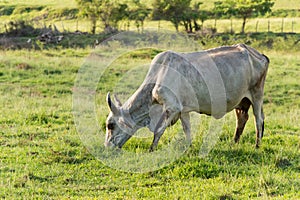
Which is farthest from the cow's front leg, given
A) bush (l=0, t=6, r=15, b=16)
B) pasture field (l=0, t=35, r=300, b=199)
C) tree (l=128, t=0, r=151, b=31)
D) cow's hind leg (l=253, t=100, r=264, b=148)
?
bush (l=0, t=6, r=15, b=16)

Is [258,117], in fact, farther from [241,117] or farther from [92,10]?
[92,10]

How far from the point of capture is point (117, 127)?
7895 mm

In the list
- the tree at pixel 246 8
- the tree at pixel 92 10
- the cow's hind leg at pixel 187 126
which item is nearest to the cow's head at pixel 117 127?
the cow's hind leg at pixel 187 126

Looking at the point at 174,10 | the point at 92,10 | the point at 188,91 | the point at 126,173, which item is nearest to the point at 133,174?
the point at 126,173

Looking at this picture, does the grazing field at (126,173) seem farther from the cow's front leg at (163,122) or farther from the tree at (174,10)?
the tree at (174,10)

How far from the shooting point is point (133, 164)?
7.47 m

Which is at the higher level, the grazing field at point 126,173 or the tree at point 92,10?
the grazing field at point 126,173

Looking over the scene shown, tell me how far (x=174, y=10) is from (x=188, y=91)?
35.5 meters

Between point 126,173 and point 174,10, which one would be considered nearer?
point 126,173

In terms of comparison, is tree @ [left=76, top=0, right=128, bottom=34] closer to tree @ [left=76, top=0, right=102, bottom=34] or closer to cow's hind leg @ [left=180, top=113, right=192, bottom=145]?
tree @ [left=76, top=0, right=102, bottom=34]

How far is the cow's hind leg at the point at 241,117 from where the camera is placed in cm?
903

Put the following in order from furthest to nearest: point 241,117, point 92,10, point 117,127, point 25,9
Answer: point 25,9 < point 92,10 < point 241,117 < point 117,127

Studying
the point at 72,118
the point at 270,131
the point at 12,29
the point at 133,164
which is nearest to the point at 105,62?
the point at 72,118

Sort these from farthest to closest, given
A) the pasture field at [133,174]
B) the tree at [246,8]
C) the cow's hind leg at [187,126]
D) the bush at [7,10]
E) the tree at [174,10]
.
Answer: the bush at [7,10] → the tree at [246,8] → the tree at [174,10] → the cow's hind leg at [187,126] → the pasture field at [133,174]
